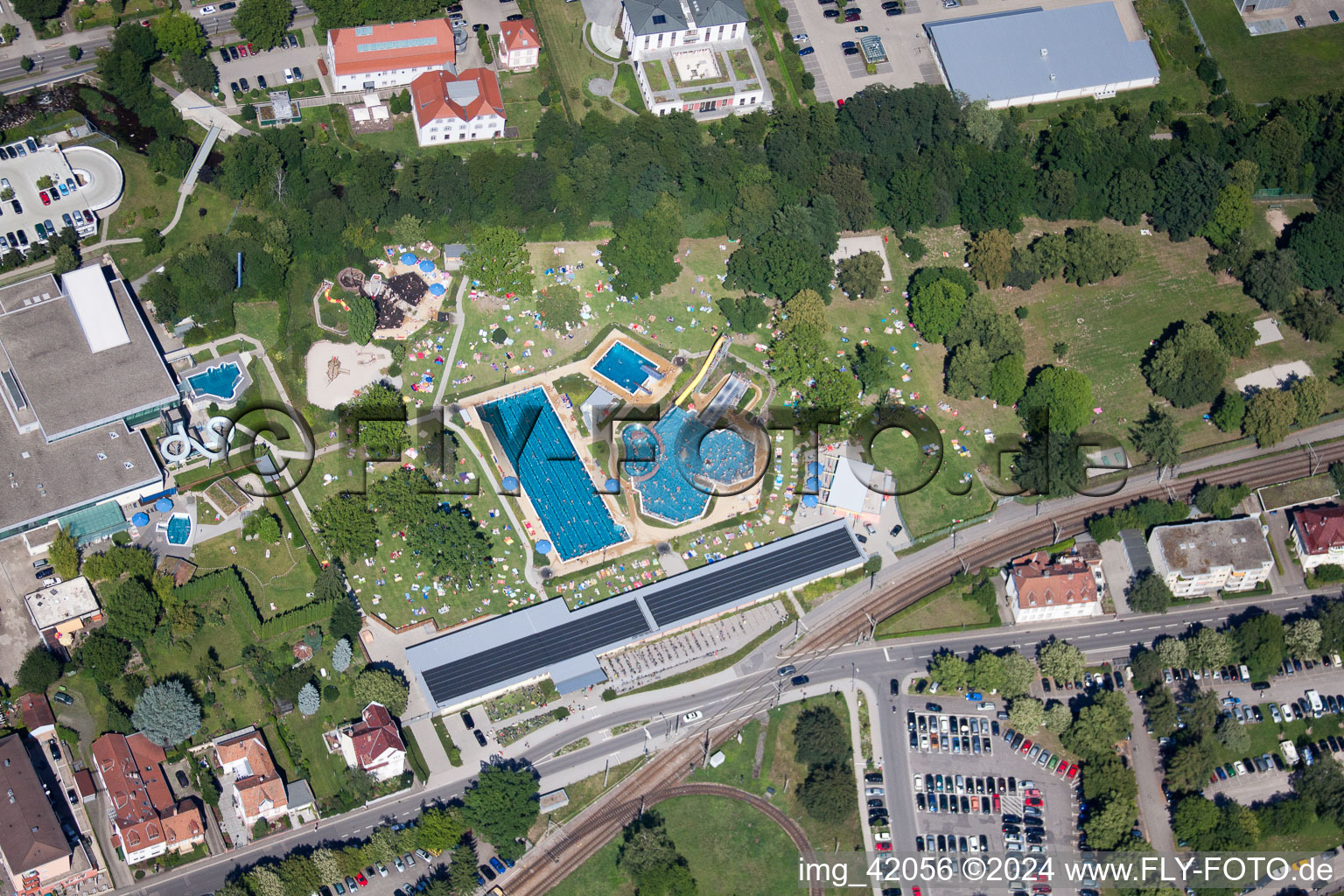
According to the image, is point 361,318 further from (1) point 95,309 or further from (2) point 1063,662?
(2) point 1063,662

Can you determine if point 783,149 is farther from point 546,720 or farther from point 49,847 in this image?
point 49,847

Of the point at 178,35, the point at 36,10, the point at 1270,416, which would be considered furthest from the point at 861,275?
the point at 36,10

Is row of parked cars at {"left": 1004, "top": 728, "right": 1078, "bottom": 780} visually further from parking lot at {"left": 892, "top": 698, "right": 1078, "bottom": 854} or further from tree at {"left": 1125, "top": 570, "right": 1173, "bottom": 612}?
tree at {"left": 1125, "top": 570, "right": 1173, "bottom": 612}

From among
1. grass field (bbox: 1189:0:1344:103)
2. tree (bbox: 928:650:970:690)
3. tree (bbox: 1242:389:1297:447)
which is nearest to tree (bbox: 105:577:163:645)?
tree (bbox: 928:650:970:690)

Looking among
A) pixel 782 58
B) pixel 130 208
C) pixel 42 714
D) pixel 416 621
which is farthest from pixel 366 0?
pixel 42 714

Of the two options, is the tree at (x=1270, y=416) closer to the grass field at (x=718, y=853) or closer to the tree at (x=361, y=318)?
the grass field at (x=718, y=853)

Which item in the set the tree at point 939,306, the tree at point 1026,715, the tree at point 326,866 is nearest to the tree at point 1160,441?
the tree at point 939,306
